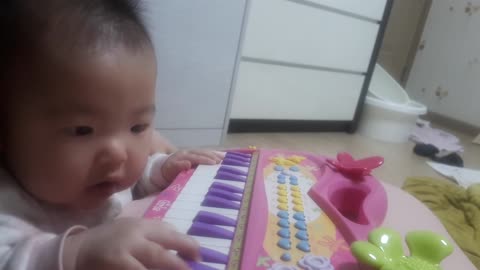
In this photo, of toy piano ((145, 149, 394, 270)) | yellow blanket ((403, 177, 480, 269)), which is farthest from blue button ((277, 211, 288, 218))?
yellow blanket ((403, 177, 480, 269))

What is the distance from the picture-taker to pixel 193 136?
4.34 ft

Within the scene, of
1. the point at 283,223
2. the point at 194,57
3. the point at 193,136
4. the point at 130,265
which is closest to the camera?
the point at 130,265

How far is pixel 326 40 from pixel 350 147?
18.4 inches

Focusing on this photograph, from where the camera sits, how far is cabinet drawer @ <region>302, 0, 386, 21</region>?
5.40ft

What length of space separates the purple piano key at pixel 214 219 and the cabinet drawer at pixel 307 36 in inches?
43.2

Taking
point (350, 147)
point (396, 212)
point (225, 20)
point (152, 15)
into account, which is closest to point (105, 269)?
point (396, 212)

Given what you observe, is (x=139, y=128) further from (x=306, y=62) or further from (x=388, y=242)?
(x=306, y=62)

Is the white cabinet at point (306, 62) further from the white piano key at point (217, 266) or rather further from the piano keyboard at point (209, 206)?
the white piano key at point (217, 266)

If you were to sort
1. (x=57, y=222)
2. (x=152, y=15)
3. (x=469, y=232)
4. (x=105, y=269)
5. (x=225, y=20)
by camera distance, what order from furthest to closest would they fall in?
1. (x=225, y=20)
2. (x=152, y=15)
3. (x=469, y=232)
4. (x=57, y=222)
5. (x=105, y=269)

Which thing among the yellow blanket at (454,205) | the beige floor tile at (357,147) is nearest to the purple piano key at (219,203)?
the yellow blanket at (454,205)

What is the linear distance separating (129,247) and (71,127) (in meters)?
0.12

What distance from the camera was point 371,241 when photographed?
1.18 feet

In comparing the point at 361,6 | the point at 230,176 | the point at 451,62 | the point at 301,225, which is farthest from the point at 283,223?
the point at 451,62

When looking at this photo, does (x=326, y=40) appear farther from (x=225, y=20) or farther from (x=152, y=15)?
(x=152, y=15)
